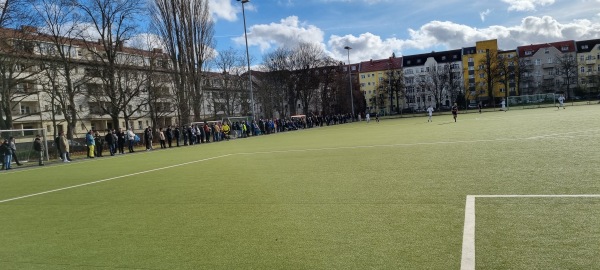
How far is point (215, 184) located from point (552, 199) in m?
7.01

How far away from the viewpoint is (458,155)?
38.7 ft

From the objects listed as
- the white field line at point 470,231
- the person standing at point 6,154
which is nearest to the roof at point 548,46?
the person standing at point 6,154

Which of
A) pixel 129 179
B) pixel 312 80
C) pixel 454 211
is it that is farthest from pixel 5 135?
pixel 312 80

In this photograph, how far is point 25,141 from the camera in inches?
963

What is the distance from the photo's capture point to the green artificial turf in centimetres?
417

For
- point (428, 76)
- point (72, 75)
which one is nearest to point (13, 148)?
point (72, 75)

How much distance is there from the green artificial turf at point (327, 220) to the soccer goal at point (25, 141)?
50.9ft

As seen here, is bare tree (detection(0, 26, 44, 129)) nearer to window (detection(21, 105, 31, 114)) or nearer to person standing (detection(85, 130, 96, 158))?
person standing (detection(85, 130, 96, 158))

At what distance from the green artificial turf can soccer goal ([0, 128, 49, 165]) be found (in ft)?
50.9

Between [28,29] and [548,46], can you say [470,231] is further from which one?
[548,46]

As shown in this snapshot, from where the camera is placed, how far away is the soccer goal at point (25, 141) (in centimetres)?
2372

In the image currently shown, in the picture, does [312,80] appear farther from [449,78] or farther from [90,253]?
[90,253]

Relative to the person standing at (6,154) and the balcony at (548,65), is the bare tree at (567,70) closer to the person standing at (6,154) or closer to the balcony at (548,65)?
the balcony at (548,65)

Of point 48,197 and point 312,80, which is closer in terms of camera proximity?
point 48,197
